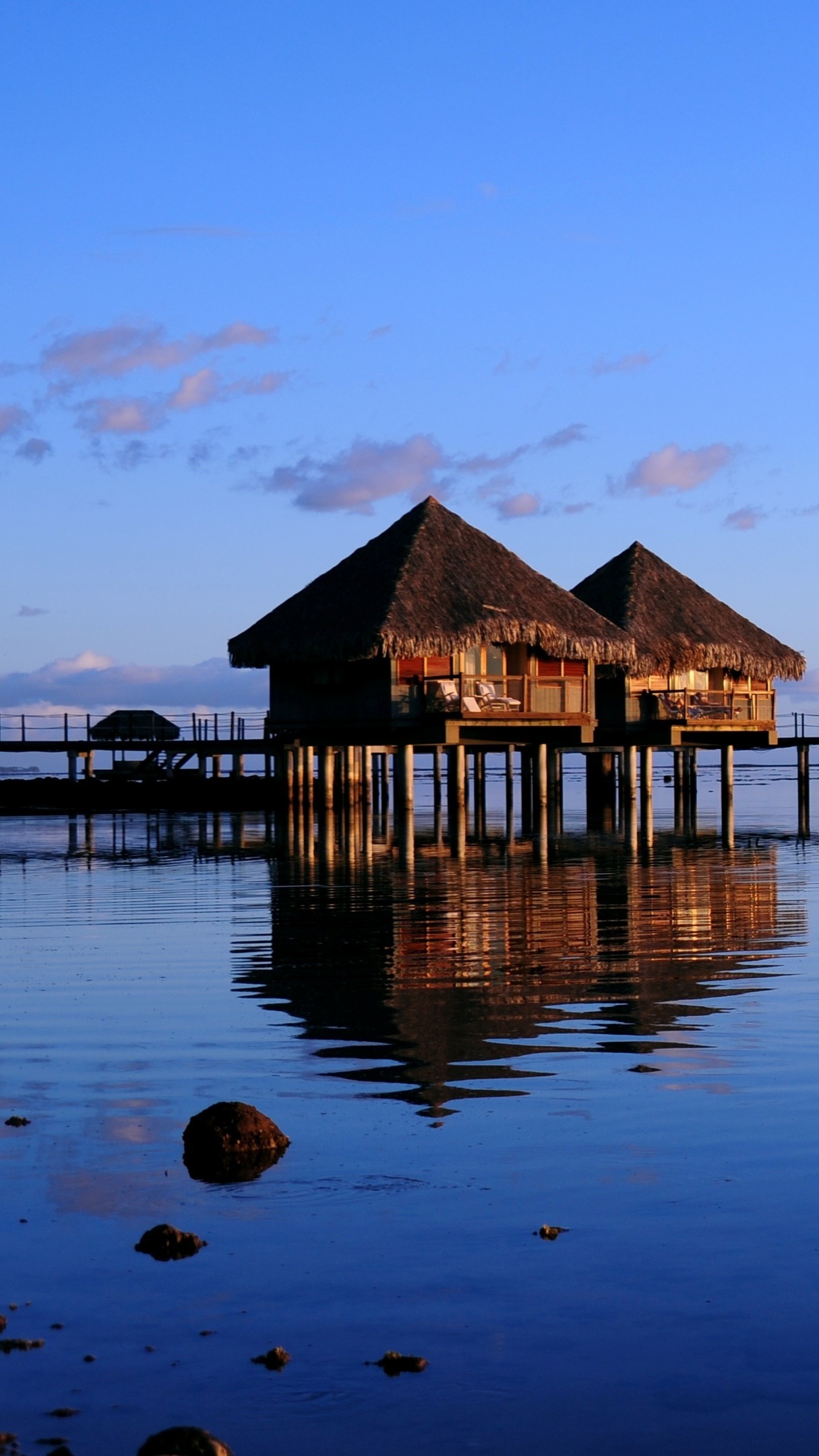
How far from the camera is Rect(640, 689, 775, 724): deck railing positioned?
38938 millimetres

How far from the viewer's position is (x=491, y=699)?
33.0m

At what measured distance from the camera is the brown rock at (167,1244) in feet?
18.8

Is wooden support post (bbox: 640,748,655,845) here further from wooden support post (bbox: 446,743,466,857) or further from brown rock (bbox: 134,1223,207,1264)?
brown rock (bbox: 134,1223,207,1264)

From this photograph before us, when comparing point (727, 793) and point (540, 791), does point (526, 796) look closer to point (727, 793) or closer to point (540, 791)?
point (727, 793)

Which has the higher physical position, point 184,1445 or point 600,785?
point 600,785

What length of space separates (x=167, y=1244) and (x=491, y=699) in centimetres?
2751

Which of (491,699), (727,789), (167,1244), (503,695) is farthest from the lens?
(727,789)

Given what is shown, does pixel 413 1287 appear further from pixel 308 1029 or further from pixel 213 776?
pixel 213 776

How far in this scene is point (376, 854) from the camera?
28.4 meters

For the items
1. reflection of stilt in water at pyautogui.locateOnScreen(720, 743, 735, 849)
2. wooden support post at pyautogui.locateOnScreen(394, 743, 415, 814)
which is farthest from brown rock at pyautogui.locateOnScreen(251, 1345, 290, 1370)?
reflection of stilt in water at pyautogui.locateOnScreen(720, 743, 735, 849)

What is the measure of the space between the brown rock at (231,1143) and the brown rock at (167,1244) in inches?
36.0

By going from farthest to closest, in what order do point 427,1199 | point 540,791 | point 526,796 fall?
point 526,796, point 540,791, point 427,1199

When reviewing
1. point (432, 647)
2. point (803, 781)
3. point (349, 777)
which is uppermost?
point (432, 647)

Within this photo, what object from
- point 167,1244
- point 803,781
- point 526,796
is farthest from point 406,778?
point 167,1244
